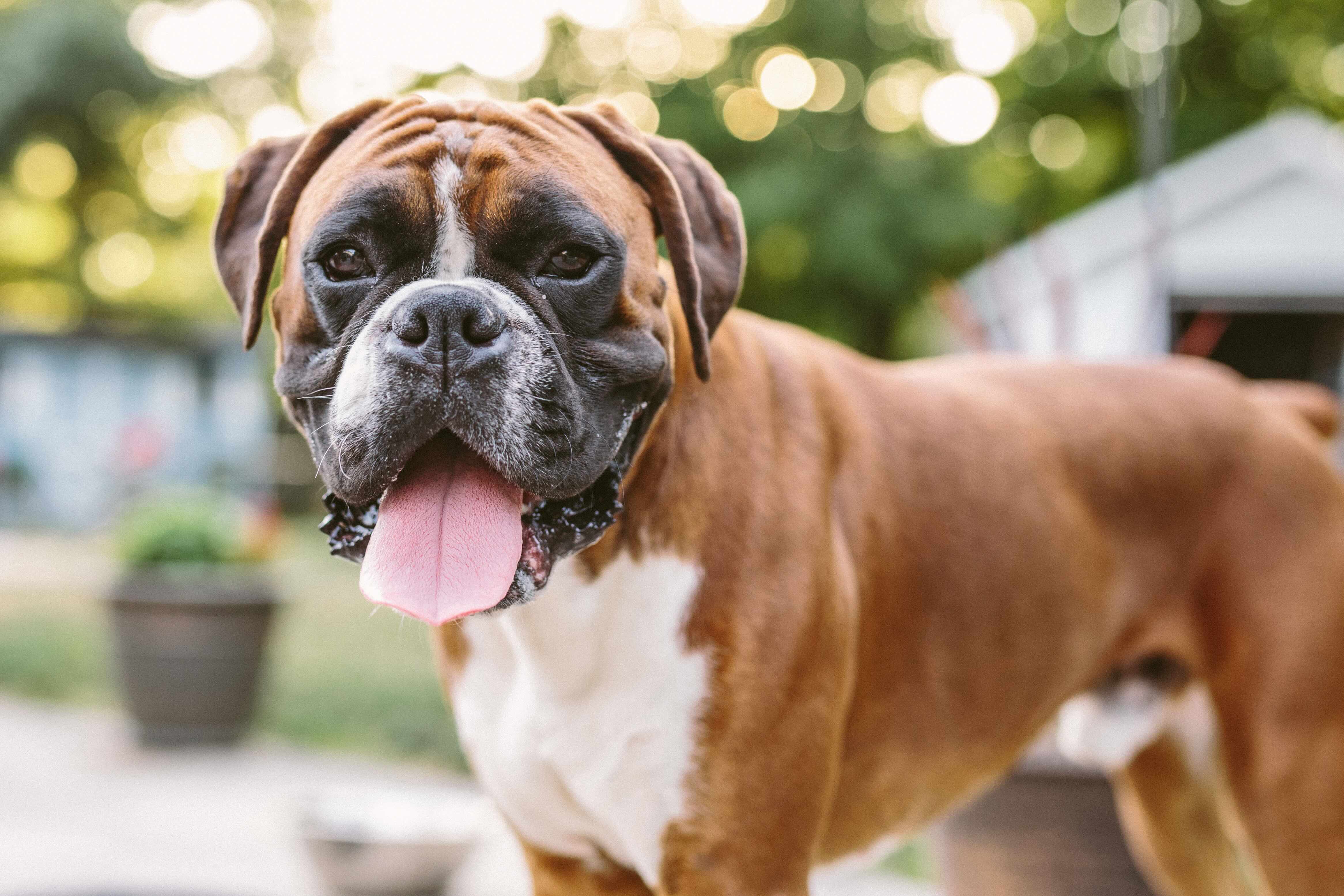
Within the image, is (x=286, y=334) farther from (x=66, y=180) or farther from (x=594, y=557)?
(x=66, y=180)

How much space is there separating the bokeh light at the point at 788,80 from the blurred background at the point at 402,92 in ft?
0.25

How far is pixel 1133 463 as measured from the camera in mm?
2566

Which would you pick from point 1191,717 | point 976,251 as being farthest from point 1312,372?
point 1191,717

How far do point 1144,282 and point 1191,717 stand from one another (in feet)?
8.69

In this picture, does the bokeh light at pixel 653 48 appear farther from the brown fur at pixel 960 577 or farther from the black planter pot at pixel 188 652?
the brown fur at pixel 960 577

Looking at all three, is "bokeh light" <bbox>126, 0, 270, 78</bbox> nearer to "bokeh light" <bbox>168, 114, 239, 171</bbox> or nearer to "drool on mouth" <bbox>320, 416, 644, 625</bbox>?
"bokeh light" <bbox>168, 114, 239, 171</bbox>

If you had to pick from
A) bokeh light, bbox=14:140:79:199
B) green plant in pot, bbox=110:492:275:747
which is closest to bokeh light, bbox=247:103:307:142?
bokeh light, bbox=14:140:79:199

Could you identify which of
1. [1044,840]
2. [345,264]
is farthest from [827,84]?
[345,264]

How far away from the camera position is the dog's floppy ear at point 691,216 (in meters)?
1.84

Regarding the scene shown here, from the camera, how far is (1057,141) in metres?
23.7

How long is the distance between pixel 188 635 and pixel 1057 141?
2104 centimetres

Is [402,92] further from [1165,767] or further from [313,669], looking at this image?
[1165,767]

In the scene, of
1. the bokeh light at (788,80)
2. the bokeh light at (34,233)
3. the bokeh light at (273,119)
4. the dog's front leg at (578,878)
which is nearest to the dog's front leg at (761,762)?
the dog's front leg at (578,878)

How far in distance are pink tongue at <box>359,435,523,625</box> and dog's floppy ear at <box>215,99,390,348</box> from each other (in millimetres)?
417
